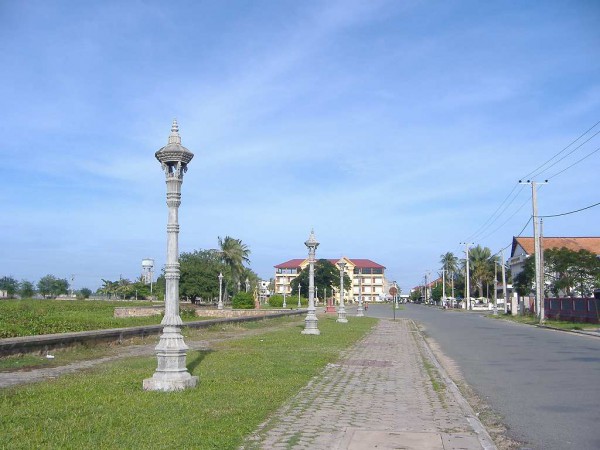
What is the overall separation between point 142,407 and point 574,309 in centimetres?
4375

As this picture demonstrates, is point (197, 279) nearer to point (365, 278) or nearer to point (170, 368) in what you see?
point (170, 368)

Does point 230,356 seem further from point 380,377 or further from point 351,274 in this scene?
point 351,274

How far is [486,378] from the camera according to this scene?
13.6 metres

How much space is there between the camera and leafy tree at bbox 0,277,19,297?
10175cm

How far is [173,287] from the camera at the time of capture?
10.7m

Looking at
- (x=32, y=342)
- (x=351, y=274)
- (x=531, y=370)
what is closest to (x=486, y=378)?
(x=531, y=370)

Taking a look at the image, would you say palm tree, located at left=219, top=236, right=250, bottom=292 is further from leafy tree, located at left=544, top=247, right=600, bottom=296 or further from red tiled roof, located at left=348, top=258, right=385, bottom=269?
red tiled roof, located at left=348, top=258, right=385, bottom=269

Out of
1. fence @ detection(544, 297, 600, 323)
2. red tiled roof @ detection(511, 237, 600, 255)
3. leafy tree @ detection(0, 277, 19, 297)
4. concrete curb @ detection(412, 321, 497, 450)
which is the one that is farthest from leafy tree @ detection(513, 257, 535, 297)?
leafy tree @ detection(0, 277, 19, 297)

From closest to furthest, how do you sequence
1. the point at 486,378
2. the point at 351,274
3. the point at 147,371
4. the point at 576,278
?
the point at 147,371 → the point at 486,378 → the point at 576,278 → the point at 351,274

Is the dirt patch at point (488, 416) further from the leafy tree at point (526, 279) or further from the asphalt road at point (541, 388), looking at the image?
the leafy tree at point (526, 279)

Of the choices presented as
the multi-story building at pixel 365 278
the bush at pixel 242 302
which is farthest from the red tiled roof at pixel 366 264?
the bush at pixel 242 302

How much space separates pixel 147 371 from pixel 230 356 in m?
3.67

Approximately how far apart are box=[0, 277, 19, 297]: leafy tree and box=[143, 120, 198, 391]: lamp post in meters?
98.7

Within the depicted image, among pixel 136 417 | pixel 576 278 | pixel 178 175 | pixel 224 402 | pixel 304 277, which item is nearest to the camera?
Result: pixel 136 417
